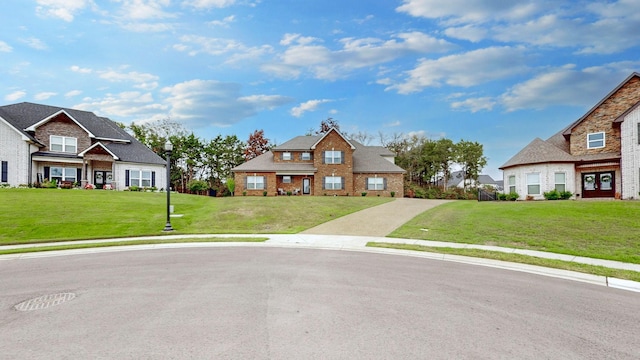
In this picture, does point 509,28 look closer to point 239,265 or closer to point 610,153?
point 610,153

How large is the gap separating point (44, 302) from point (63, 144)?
117ft

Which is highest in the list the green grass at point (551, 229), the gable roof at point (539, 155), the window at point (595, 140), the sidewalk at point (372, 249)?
the window at point (595, 140)

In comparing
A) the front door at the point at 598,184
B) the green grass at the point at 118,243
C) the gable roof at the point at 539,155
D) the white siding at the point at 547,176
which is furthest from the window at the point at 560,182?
the green grass at the point at 118,243

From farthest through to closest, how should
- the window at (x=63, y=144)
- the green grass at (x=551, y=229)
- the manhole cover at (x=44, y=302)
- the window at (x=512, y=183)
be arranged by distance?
the window at (x=63, y=144), the window at (x=512, y=183), the green grass at (x=551, y=229), the manhole cover at (x=44, y=302)

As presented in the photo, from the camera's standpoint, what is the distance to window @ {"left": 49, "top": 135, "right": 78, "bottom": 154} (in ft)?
110

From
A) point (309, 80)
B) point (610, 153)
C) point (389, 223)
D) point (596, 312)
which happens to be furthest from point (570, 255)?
point (309, 80)

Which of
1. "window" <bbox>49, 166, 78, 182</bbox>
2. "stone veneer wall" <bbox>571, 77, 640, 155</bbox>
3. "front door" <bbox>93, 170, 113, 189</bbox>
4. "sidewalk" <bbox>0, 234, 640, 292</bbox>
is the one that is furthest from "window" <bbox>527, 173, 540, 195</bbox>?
"window" <bbox>49, 166, 78, 182</bbox>

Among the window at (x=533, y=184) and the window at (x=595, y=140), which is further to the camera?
the window at (x=533, y=184)

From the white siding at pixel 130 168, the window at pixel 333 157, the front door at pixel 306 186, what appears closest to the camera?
the white siding at pixel 130 168

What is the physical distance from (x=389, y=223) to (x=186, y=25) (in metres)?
18.4

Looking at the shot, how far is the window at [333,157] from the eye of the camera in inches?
1569

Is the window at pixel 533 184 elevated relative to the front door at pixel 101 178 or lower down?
lower down

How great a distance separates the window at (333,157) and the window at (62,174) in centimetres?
2730

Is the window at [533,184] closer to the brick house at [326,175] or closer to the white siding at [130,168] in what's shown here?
the brick house at [326,175]
